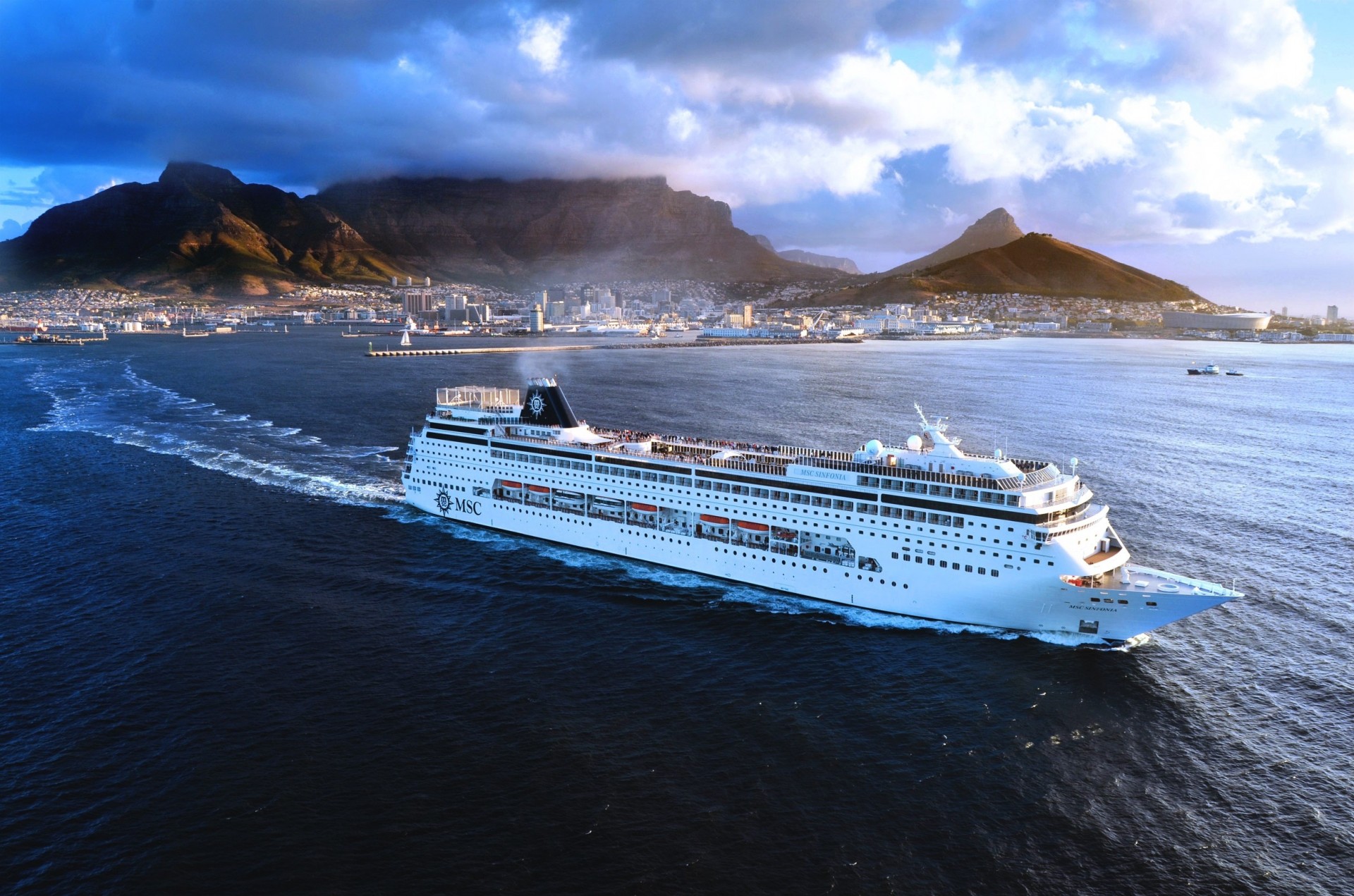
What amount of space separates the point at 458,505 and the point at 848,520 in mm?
19092

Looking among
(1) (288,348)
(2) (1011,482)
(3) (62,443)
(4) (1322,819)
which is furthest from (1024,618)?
(1) (288,348)

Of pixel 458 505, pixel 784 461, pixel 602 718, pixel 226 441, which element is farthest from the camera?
pixel 226 441

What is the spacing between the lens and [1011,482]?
25.1 metres

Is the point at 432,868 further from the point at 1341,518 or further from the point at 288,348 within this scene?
the point at 288,348

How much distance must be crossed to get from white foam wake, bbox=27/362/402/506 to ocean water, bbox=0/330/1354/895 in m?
1.73

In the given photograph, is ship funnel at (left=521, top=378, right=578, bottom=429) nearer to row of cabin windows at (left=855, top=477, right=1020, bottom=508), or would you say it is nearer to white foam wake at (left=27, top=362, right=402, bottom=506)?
white foam wake at (left=27, top=362, right=402, bottom=506)

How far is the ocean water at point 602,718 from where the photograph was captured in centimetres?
1566

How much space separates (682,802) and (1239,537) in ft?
97.0

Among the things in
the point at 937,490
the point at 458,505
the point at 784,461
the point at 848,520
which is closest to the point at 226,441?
the point at 458,505

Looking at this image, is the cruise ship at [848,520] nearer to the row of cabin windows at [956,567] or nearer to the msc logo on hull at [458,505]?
the row of cabin windows at [956,567]

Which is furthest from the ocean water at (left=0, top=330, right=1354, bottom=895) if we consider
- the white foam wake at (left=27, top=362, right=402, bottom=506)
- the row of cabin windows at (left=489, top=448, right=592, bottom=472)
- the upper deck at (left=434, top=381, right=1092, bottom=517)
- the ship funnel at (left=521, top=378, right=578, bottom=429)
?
the ship funnel at (left=521, top=378, right=578, bottom=429)

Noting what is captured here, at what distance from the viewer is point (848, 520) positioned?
27234mm

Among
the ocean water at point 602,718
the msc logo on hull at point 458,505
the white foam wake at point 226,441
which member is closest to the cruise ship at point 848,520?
the msc logo on hull at point 458,505

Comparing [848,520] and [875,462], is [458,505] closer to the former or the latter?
[848,520]
